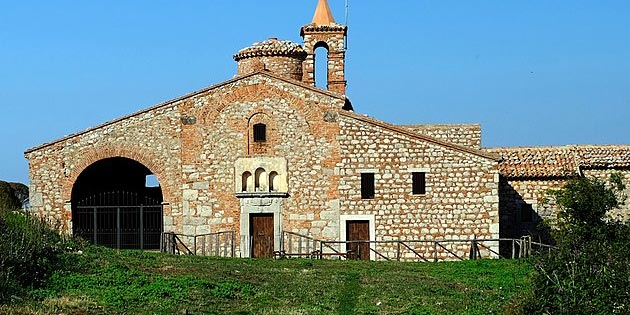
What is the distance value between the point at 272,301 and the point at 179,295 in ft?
5.24

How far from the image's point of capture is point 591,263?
1420cm

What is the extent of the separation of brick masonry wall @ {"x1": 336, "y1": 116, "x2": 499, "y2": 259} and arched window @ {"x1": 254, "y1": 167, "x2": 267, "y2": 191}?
2384mm

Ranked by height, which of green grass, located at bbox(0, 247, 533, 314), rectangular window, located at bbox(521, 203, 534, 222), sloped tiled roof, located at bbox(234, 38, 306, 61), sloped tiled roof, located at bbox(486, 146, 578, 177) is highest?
sloped tiled roof, located at bbox(234, 38, 306, 61)

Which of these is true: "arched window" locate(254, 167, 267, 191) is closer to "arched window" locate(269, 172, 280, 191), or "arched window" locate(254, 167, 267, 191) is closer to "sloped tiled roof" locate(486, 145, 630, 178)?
"arched window" locate(269, 172, 280, 191)

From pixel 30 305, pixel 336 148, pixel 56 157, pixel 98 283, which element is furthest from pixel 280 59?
pixel 30 305

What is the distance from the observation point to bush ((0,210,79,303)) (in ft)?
52.2

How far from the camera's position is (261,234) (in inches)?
1206

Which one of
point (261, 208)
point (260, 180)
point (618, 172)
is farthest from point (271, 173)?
point (618, 172)

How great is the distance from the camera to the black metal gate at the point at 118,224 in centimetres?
3134

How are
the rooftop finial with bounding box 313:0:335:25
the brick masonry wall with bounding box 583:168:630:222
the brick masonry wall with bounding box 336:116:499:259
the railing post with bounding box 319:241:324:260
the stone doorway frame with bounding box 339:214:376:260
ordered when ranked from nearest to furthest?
the railing post with bounding box 319:241:324:260
the brick masonry wall with bounding box 336:116:499:259
the stone doorway frame with bounding box 339:214:376:260
the brick masonry wall with bounding box 583:168:630:222
the rooftop finial with bounding box 313:0:335:25

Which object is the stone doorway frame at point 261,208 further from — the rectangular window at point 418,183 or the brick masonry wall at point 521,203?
the brick masonry wall at point 521,203

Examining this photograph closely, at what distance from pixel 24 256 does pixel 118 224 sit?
13.9 meters

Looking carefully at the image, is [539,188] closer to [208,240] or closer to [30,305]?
[208,240]

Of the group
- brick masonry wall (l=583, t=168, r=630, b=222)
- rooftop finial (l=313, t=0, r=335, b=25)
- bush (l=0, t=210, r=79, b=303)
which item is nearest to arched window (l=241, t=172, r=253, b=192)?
rooftop finial (l=313, t=0, r=335, b=25)
